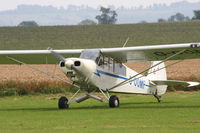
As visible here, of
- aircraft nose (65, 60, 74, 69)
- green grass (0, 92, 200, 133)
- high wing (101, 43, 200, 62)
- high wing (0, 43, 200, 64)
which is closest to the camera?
green grass (0, 92, 200, 133)

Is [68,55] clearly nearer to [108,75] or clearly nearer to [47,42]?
[108,75]

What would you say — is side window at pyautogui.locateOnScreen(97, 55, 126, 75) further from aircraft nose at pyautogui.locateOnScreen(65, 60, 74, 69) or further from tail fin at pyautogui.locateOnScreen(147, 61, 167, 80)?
tail fin at pyautogui.locateOnScreen(147, 61, 167, 80)

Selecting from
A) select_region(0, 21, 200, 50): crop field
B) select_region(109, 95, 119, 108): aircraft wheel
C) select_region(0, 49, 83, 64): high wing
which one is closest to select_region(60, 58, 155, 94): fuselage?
select_region(109, 95, 119, 108): aircraft wheel

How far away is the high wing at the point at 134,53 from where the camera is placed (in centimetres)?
1474

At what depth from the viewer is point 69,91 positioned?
23.0m

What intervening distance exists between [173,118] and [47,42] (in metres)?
54.2

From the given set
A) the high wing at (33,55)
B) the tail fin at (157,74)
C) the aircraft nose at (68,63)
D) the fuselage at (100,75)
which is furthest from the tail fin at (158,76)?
the aircraft nose at (68,63)

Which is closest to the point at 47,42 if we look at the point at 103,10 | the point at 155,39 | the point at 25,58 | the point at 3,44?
the point at 3,44

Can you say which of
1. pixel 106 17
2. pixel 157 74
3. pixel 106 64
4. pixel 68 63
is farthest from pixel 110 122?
pixel 106 17

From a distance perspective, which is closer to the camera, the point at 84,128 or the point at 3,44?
the point at 84,128

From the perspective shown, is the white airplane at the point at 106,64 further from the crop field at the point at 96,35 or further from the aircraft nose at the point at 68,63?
the crop field at the point at 96,35

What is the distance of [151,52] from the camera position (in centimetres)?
1556

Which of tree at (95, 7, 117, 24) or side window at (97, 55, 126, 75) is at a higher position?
tree at (95, 7, 117, 24)

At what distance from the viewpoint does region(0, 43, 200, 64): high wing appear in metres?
14.7
